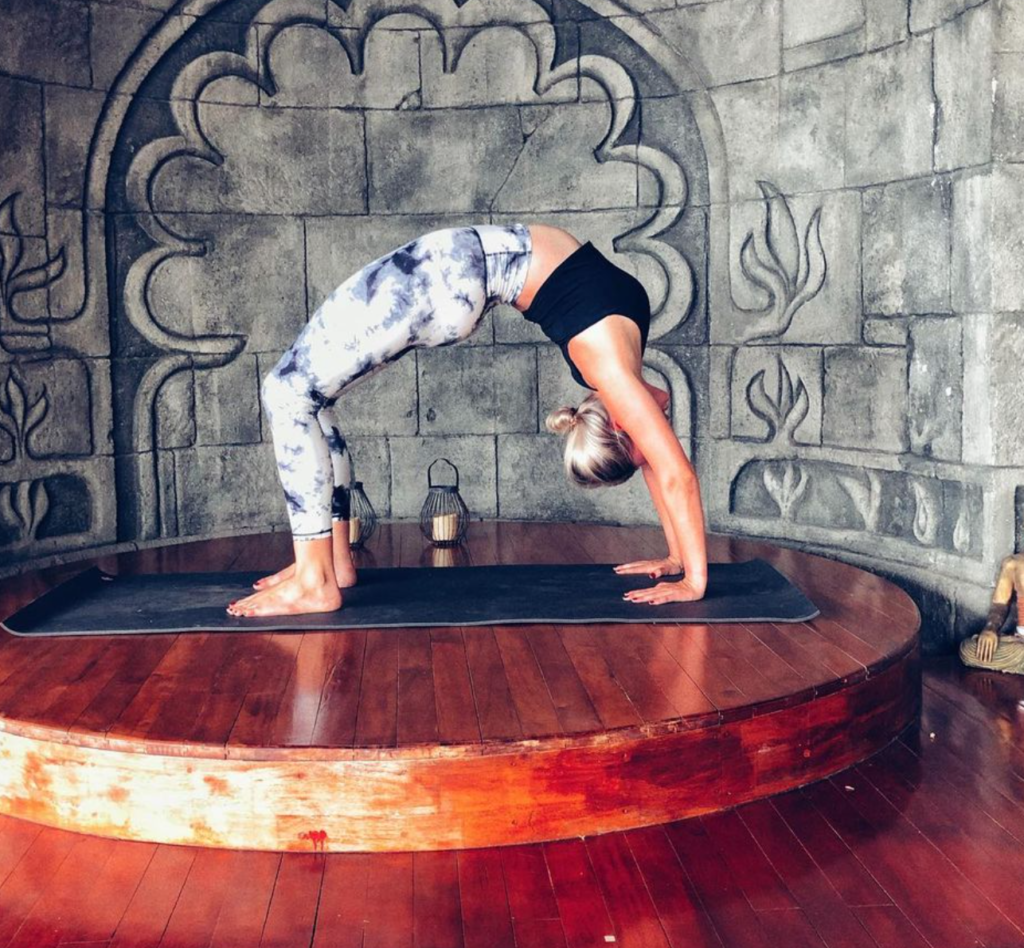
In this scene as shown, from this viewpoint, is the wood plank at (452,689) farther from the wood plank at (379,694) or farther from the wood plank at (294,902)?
the wood plank at (294,902)

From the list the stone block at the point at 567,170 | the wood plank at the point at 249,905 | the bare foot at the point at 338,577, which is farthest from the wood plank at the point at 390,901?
the stone block at the point at 567,170

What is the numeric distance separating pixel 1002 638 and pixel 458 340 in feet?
6.33

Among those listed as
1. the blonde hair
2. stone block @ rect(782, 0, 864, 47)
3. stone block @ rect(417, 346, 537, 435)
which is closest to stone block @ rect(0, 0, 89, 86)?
stone block @ rect(417, 346, 537, 435)

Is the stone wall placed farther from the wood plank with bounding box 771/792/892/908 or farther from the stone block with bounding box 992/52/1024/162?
the wood plank with bounding box 771/792/892/908

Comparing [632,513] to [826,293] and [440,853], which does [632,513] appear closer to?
[826,293]

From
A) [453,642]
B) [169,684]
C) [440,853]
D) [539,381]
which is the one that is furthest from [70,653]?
[539,381]

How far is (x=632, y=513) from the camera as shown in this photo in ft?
17.5

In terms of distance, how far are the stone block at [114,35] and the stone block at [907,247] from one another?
2.89 metres

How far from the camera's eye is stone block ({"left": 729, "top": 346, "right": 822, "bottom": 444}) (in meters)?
4.77

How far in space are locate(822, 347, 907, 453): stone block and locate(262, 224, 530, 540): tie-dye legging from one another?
5.61 ft

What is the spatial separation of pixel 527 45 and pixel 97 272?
2.01 metres

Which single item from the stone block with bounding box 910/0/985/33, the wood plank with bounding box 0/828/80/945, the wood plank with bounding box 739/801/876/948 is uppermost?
the stone block with bounding box 910/0/985/33

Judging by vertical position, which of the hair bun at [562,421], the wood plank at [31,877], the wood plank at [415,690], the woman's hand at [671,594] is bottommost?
the wood plank at [31,877]

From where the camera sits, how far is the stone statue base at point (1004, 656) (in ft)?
12.3
